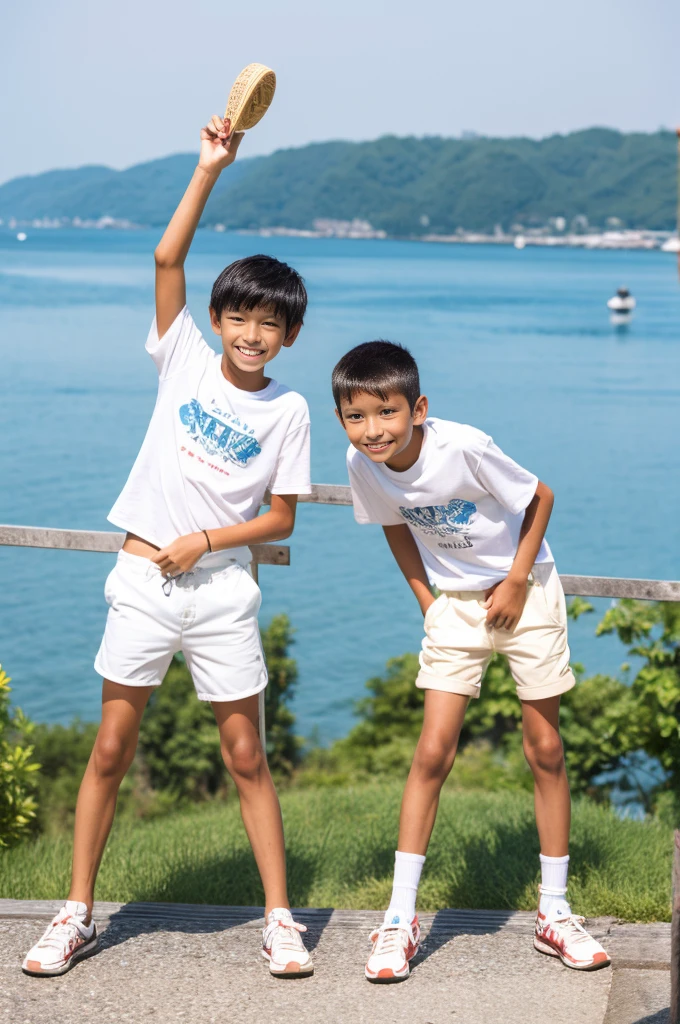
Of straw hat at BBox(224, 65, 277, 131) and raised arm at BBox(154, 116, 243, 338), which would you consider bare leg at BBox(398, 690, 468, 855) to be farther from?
straw hat at BBox(224, 65, 277, 131)

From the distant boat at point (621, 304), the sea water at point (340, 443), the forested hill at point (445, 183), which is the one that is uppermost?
the forested hill at point (445, 183)

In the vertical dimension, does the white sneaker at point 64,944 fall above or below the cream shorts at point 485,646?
below

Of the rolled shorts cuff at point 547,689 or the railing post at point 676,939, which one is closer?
the railing post at point 676,939

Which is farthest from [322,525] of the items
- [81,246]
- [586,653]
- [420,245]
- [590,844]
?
[420,245]

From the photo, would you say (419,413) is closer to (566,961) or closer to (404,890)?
(404,890)

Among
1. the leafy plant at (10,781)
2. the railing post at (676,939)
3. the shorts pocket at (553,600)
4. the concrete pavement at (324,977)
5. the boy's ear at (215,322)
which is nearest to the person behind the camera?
the railing post at (676,939)

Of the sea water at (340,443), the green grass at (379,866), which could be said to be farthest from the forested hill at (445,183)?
the green grass at (379,866)

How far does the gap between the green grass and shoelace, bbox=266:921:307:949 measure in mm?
539

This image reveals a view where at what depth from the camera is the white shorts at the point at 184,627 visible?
8.79 feet

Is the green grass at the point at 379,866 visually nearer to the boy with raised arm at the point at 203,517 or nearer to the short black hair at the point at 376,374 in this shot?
the boy with raised arm at the point at 203,517

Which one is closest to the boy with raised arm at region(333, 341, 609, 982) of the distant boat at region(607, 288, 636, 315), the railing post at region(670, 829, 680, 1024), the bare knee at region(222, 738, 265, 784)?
the bare knee at region(222, 738, 265, 784)

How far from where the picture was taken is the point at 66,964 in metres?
2.68

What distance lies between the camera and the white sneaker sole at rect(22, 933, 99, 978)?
2.65 metres

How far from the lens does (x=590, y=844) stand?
3.50m
